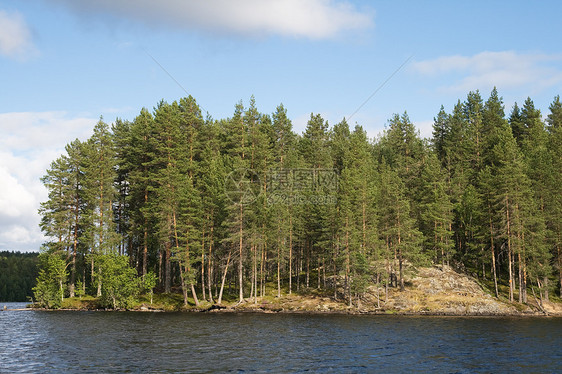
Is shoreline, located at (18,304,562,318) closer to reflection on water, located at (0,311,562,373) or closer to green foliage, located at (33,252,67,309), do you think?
green foliage, located at (33,252,67,309)

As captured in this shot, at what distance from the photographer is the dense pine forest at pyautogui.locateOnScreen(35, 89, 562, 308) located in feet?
208

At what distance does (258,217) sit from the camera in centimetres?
6425

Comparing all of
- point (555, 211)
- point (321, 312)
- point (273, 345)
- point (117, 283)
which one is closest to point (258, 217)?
point (321, 312)

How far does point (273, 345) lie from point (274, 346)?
0.49 meters

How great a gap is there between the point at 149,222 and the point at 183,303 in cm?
1442

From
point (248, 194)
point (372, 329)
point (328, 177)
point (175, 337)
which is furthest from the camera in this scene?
point (328, 177)

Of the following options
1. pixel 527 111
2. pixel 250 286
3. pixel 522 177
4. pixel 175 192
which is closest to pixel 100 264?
pixel 175 192

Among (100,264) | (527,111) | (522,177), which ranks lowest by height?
(100,264)

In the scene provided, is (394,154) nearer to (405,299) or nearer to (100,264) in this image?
→ (405,299)

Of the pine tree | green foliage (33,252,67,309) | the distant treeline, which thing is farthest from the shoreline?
the distant treeline

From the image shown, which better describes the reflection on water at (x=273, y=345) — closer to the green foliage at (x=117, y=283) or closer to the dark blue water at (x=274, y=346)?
the dark blue water at (x=274, y=346)

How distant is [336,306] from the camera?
6550 centimetres

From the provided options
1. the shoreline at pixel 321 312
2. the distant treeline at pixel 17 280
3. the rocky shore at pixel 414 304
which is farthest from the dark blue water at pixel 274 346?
the distant treeline at pixel 17 280

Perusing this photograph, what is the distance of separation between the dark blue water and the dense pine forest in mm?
14610
